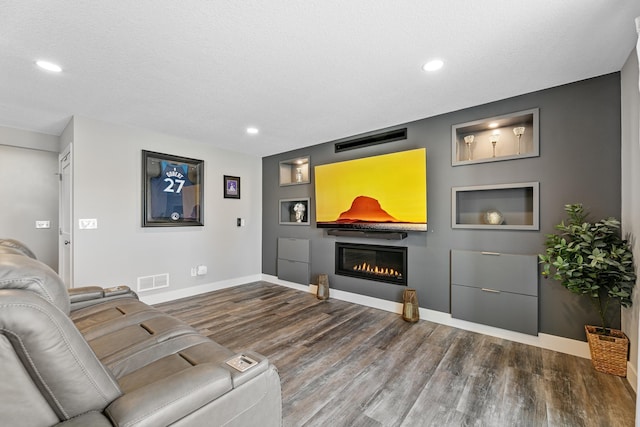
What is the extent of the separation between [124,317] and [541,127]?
386 centimetres

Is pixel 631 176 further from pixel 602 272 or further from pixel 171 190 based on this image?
pixel 171 190

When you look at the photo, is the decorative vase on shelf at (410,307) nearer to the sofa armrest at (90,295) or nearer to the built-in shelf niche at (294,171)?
the built-in shelf niche at (294,171)

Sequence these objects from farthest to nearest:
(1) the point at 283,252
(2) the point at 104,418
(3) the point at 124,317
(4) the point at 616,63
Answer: (1) the point at 283,252
(4) the point at 616,63
(3) the point at 124,317
(2) the point at 104,418

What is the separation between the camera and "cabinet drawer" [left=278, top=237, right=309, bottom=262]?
4.57 metres

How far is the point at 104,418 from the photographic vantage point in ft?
2.63

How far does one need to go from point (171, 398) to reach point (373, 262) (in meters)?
3.27

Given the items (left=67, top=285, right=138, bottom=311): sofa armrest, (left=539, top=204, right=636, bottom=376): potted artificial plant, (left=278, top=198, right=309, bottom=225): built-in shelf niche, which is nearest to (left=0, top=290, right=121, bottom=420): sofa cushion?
(left=67, top=285, right=138, bottom=311): sofa armrest

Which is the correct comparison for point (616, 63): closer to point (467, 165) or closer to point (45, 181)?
point (467, 165)

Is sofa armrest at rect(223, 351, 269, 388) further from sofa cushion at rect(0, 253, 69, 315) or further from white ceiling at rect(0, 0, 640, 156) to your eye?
white ceiling at rect(0, 0, 640, 156)

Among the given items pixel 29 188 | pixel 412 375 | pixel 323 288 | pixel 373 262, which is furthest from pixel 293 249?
pixel 29 188

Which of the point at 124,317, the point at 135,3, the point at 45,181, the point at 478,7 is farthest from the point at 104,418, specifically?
the point at 45,181

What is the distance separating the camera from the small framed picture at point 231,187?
187 inches

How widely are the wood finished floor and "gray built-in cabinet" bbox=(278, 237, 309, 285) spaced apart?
121cm

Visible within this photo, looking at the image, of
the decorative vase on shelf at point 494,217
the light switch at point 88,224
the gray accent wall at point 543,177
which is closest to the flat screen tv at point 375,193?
the gray accent wall at point 543,177
